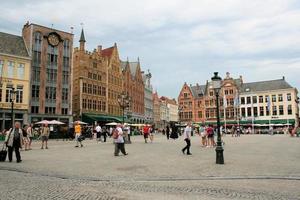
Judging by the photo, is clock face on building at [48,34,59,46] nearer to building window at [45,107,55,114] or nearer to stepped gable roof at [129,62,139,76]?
building window at [45,107,55,114]

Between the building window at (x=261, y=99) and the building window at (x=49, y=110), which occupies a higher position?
the building window at (x=261, y=99)

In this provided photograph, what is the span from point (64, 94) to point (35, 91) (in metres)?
5.32

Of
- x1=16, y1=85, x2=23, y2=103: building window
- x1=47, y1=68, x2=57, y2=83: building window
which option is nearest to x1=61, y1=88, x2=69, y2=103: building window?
x1=47, y1=68, x2=57, y2=83: building window

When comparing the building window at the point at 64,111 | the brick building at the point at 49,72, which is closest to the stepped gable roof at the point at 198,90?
the brick building at the point at 49,72

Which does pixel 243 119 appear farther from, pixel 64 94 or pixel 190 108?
pixel 64 94

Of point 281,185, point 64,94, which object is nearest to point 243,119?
point 64,94

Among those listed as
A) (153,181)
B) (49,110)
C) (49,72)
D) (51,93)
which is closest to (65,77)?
(49,72)

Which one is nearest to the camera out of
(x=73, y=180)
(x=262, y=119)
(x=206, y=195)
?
(x=206, y=195)

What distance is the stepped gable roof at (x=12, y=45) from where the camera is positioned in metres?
45.5

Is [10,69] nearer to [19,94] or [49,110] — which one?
[19,94]

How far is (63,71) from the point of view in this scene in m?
52.4

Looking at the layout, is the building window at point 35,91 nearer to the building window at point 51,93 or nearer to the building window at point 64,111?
the building window at point 51,93

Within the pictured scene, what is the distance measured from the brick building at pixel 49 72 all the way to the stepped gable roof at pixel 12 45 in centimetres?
87

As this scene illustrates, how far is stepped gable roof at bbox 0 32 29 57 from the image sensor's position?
149 ft
